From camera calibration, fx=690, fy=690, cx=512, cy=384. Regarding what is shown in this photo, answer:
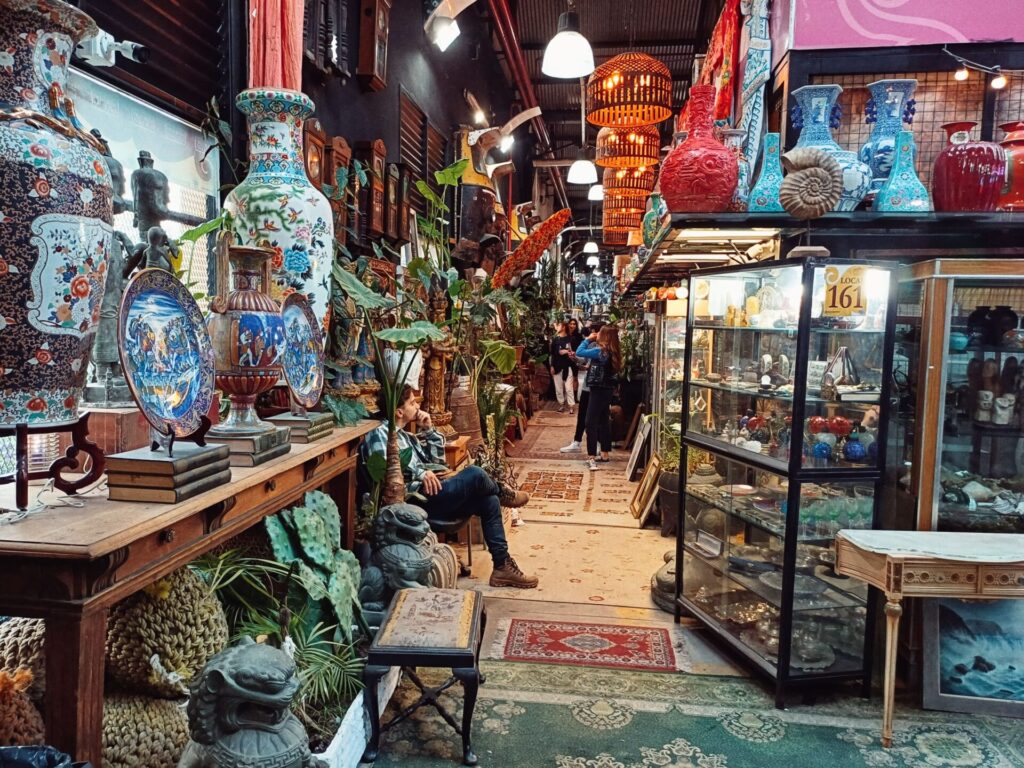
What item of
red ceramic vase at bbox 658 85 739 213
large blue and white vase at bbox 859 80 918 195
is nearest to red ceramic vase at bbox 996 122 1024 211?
large blue and white vase at bbox 859 80 918 195

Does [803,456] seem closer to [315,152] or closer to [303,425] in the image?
[303,425]

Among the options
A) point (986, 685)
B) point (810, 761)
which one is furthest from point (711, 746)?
point (986, 685)

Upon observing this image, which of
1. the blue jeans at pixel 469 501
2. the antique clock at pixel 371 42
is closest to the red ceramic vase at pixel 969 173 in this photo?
the blue jeans at pixel 469 501

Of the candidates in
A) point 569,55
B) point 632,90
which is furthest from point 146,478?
point 632,90

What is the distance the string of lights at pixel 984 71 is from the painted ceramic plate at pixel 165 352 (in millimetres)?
3360

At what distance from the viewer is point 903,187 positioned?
9.59 ft

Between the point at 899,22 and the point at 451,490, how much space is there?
3.14 metres

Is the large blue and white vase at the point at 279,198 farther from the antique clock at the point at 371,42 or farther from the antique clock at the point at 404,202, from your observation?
the antique clock at the point at 404,202

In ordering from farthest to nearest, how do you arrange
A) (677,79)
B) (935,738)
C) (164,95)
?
(677,79)
(935,738)
(164,95)

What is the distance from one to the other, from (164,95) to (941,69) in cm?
332

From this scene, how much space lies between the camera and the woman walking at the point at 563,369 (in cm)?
1245

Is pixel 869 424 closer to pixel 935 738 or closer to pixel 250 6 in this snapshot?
pixel 935 738

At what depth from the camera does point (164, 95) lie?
93.0 inches

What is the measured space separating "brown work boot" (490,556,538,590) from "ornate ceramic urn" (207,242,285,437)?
7.19 ft
